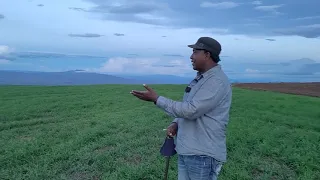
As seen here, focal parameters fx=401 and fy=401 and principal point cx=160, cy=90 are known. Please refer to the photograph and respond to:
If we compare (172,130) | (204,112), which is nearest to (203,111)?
(204,112)

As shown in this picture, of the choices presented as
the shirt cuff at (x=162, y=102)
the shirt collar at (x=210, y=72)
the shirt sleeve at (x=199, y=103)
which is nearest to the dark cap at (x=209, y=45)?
the shirt collar at (x=210, y=72)

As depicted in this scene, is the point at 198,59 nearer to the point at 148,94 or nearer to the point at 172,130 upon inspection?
the point at 148,94

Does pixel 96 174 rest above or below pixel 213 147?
below

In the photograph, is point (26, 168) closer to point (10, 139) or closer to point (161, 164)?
point (161, 164)

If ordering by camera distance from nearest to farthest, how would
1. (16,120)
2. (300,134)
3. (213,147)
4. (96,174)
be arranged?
1. (213,147)
2. (96,174)
3. (300,134)
4. (16,120)

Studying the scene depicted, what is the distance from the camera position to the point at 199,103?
372cm

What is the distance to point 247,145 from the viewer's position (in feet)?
34.0

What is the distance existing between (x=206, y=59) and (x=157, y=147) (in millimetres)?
6099

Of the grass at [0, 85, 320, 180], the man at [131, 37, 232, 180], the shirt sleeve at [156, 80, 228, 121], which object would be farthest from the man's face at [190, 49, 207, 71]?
the grass at [0, 85, 320, 180]

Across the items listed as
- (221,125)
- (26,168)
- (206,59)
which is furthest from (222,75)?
(26,168)

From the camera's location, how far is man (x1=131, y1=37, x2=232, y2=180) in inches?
149

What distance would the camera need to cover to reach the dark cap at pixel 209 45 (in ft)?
12.6

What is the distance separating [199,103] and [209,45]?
0.58 metres

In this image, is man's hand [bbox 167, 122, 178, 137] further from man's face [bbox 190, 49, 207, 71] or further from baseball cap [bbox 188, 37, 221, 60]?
baseball cap [bbox 188, 37, 221, 60]
